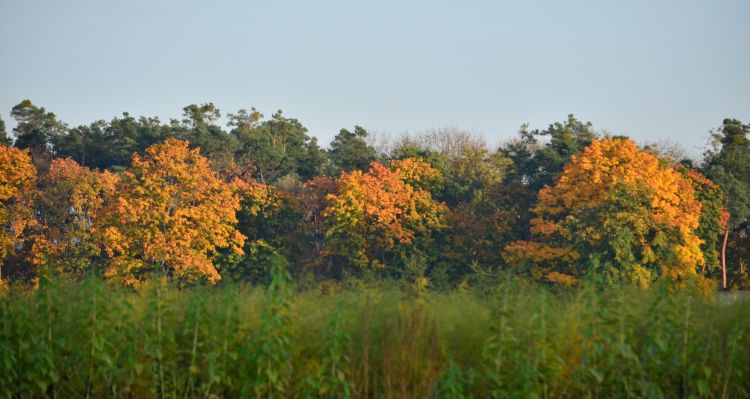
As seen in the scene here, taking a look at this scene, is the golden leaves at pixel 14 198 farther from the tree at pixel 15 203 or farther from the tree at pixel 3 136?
the tree at pixel 3 136

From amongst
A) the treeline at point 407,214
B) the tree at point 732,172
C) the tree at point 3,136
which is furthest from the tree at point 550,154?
the tree at point 3,136

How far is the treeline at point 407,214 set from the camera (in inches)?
→ 1544

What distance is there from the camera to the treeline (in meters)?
39.2

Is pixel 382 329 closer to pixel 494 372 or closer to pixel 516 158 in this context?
pixel 494 372

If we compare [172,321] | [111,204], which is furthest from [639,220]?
[172,321]

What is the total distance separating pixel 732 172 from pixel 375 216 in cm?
2130

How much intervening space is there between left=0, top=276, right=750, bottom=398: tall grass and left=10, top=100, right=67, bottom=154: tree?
189ft

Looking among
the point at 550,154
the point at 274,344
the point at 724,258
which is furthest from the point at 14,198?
the point at 274,344

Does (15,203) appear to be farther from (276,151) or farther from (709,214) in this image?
(709,214)

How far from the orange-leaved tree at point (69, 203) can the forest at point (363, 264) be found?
0.48 ft

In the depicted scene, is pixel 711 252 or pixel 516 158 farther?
pixel 516 158

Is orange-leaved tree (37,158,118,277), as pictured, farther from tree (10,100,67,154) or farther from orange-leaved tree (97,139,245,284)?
tree (10,100,67,154)

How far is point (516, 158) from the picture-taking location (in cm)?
5031

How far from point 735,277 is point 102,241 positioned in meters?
33.1
